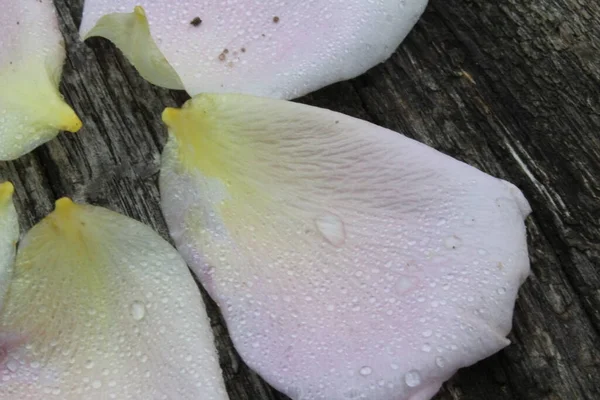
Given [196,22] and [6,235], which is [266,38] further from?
[6,235]

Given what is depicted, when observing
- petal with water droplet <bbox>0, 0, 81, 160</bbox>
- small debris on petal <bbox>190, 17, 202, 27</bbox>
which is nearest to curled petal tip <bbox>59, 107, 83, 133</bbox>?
petal with water droplet <bbox>0, 0, 81, 160</bbox>

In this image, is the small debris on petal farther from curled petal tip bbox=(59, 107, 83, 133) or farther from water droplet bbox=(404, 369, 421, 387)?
water droplet bbox=(404, 369, 421, 387)

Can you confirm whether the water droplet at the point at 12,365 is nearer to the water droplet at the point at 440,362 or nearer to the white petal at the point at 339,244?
the white petal at the point at 339,244

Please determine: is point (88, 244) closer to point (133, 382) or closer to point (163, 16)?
point (133, 382)

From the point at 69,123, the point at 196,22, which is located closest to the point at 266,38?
the point at 196,22

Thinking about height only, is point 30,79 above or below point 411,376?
above

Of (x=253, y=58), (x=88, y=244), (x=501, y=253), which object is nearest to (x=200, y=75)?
(x=253, y=58)
